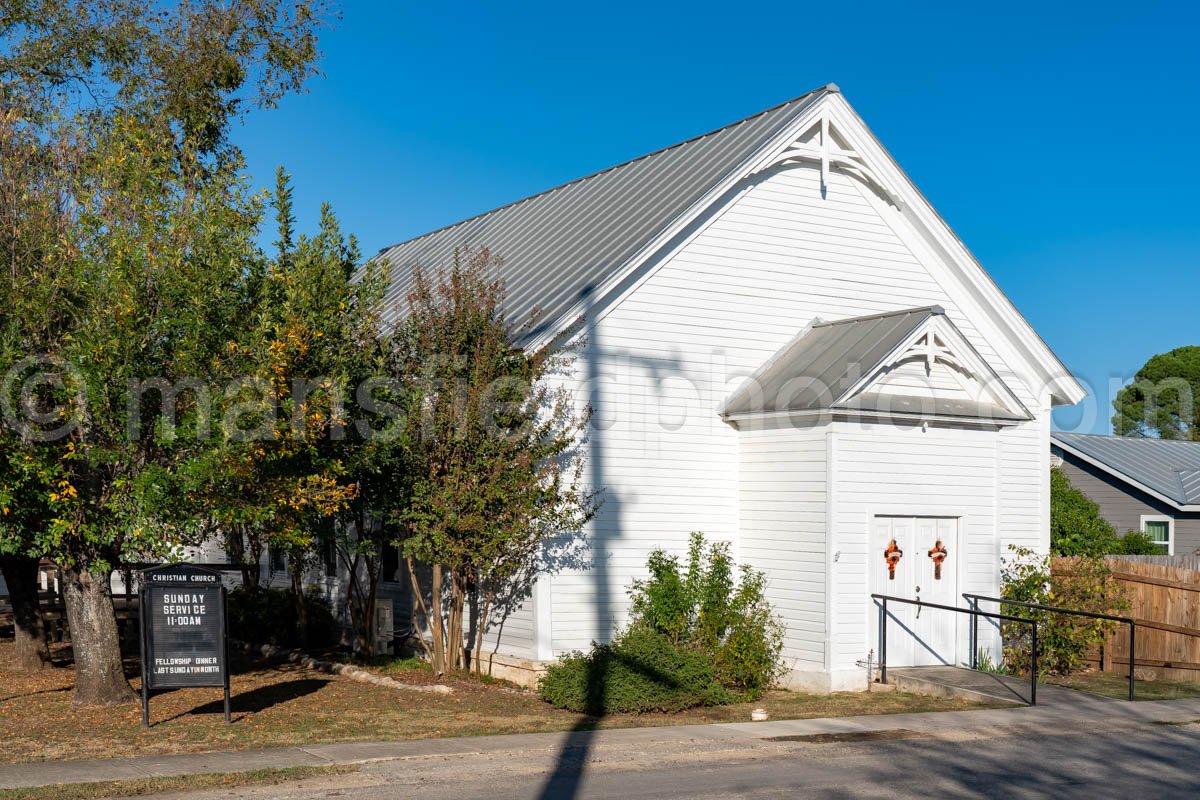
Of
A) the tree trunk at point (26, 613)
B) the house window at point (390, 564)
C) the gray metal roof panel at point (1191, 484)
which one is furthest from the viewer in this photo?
the gray metal roof panel at point (1191, 484)

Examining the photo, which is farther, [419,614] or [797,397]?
[419,614]

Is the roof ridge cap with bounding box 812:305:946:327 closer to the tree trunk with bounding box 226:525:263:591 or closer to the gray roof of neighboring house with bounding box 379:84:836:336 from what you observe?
the gray roof of neighboring house with bounding box 379:84:836:336

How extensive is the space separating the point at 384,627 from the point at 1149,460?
25.9 metres

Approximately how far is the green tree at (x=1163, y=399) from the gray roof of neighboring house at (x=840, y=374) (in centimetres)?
5626

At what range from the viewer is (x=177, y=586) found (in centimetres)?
1330

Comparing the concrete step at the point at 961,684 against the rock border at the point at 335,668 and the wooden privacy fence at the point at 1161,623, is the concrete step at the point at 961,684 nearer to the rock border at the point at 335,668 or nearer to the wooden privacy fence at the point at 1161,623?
the wooden privacy fence at the point at 1161,623

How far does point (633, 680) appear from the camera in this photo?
14.7 meters

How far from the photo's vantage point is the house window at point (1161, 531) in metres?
33.7

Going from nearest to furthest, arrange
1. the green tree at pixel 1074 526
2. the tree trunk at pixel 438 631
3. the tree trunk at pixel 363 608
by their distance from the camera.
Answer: the tree trunk at pixel 438 631
the tree trunk at pixel 363 608
the green tree at pixel 1074 526

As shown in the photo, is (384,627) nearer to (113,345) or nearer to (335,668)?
(335,668)

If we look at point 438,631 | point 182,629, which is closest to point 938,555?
point 438,631

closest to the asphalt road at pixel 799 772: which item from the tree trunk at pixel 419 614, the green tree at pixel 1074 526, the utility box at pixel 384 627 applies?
the tree trunk at pixel 419 614

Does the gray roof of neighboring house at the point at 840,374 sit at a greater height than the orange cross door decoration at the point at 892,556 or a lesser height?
greater

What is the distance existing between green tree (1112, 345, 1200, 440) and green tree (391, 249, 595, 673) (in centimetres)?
6082
